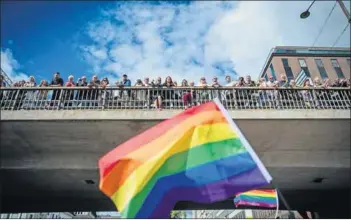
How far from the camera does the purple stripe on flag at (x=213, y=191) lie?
3336 mm

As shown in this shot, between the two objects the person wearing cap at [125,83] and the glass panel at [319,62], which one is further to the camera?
the glass panel at [319,62]

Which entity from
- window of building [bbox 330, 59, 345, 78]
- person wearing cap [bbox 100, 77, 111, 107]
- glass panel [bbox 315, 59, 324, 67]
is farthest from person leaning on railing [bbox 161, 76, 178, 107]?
window of building [bbox 330, 59, 345, 78]

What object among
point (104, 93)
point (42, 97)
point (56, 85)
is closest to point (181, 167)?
point (104, 93)

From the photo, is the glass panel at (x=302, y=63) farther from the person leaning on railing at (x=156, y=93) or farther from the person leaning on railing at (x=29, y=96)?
the person leaning on railing at (x=29, y=96)

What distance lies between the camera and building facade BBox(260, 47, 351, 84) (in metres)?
54.4

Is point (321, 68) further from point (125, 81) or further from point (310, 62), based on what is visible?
point (125, 81)

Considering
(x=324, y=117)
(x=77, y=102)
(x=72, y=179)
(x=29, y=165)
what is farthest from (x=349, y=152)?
(x=29, y=165)

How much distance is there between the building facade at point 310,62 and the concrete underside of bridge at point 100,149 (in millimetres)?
44917

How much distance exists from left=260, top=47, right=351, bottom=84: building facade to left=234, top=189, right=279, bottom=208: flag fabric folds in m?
43.7

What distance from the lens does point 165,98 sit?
10.2m

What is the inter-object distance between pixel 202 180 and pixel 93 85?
772 cm

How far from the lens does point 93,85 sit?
1024 cm

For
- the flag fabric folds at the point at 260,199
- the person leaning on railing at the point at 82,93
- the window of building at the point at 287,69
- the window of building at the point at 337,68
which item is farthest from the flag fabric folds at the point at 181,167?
the window of building at the point at 337,68

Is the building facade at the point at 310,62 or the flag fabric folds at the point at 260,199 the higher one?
the building facade at the point at 310,62
